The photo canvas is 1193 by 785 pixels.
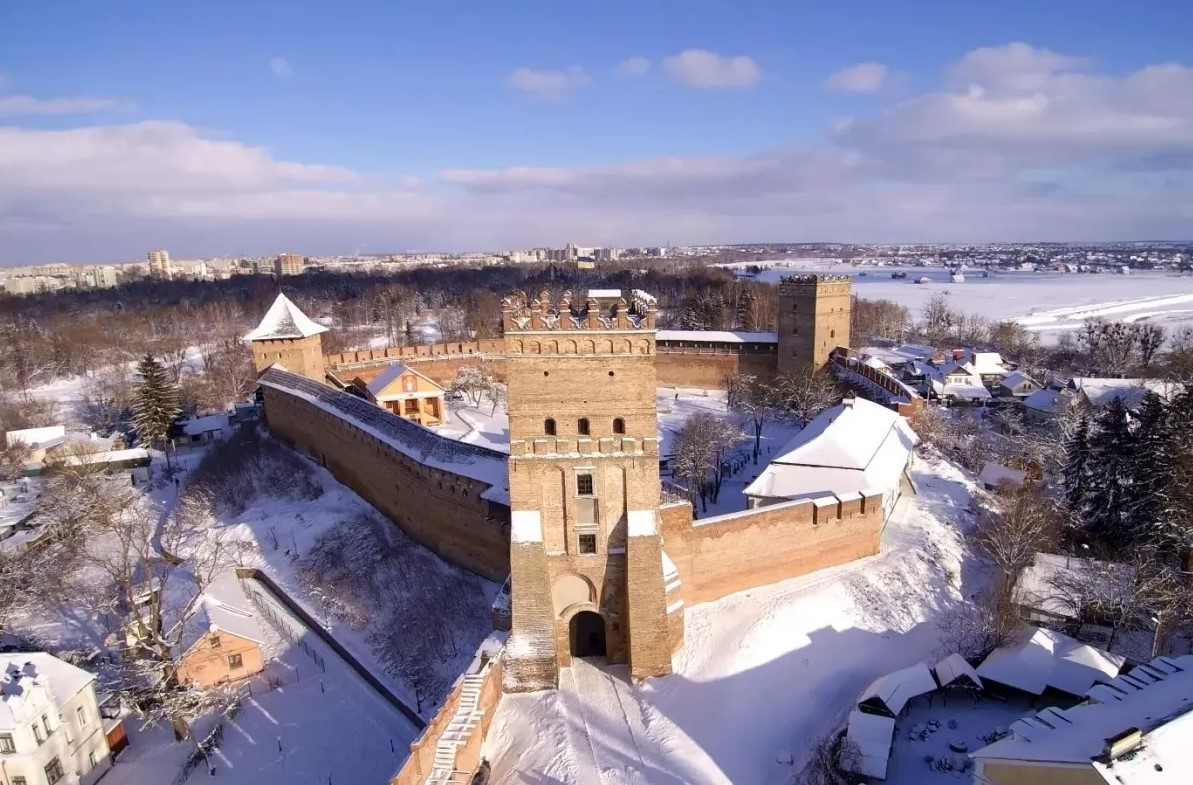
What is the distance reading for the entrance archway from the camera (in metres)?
16.4

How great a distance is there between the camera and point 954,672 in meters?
15.6

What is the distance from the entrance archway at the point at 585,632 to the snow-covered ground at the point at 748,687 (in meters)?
0.53

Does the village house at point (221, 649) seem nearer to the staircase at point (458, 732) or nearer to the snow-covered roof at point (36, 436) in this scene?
the staircase at point (458, 732)

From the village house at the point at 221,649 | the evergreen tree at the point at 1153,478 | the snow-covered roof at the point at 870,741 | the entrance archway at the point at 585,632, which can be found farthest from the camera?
the evergreen tree at the point at 1153,478

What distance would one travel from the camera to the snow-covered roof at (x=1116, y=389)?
118 ft

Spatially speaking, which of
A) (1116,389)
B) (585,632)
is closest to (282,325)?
(585,632)

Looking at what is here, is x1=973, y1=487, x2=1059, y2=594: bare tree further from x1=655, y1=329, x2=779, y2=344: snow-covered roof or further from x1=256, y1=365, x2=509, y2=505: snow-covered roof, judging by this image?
x1=655, y1=329, x2=779, y2=344: snow-covered roof

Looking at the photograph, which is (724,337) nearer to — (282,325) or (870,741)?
(282,325)

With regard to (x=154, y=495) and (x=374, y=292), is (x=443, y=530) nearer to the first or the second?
(x=154, y=495)

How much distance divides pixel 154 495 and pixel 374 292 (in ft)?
213

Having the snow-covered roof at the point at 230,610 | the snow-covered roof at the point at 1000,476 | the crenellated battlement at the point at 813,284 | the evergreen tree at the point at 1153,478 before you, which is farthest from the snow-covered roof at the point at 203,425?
the evergreen tree at the point at 1153,478

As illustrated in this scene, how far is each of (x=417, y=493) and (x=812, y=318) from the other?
2481cm

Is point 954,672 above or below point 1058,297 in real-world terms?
below

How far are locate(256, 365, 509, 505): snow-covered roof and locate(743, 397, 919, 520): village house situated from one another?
25.3ft
